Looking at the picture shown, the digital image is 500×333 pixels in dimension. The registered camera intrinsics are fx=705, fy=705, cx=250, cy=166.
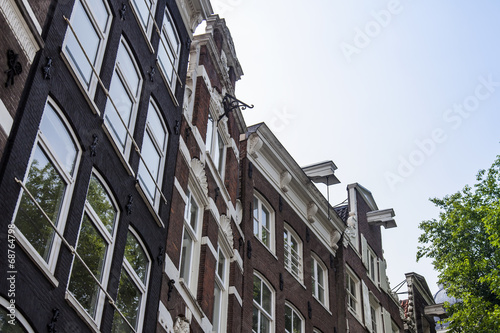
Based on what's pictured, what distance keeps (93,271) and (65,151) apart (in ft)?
6.31

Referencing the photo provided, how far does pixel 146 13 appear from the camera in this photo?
1528 cm

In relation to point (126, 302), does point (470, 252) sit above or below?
above

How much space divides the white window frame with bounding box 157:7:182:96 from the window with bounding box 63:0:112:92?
2983 mm

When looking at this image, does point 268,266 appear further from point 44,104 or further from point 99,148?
point 44,104

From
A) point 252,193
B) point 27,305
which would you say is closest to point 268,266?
point 252,193

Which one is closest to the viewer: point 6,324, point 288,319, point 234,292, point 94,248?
point 6,324

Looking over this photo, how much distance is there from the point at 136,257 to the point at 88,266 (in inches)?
87.0

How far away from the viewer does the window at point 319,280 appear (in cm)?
2497

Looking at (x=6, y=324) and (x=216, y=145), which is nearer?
(x=6, y=324)

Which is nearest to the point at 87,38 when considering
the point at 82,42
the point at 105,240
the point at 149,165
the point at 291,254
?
the point at 82,42

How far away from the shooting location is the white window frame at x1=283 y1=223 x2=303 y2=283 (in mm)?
23408

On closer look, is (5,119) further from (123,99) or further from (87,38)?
(123,99)

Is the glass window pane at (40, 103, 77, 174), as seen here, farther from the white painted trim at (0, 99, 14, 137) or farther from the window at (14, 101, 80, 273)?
the white painted trim at (0, 99, 14, 137)

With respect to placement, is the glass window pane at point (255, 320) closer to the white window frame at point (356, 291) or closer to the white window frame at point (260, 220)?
the white window frame at point (260, 220)
